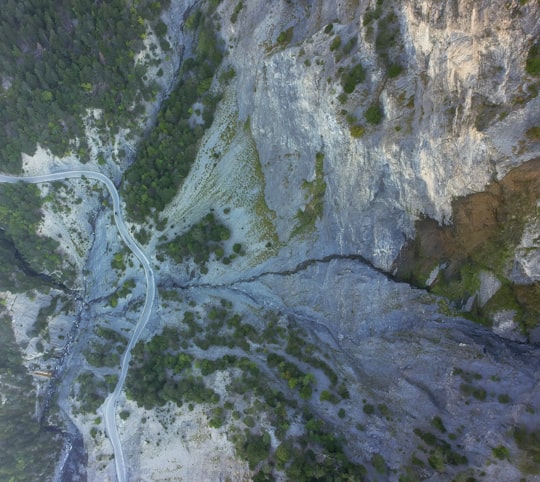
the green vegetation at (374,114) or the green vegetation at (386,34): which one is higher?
the green vegetation at (386,34)

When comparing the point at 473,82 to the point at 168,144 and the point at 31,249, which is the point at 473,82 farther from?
the point at 31,249

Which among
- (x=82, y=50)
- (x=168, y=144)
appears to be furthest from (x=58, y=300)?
(x=82, y=50)

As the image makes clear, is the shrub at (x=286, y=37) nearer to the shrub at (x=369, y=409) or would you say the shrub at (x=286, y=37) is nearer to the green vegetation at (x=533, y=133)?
the green vegetation at (x=533, y=133)

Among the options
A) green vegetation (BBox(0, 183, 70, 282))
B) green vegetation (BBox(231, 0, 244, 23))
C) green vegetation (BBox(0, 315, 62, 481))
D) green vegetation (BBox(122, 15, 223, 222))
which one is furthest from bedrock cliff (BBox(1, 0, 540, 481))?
green vegetation (BBox(0, 315, 62, 481))

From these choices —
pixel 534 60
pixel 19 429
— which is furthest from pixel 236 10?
pixel 19 429

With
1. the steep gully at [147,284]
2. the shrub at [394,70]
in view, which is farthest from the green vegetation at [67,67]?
the shrub at [394,70]

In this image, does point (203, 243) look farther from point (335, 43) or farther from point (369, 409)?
point (335, 43)

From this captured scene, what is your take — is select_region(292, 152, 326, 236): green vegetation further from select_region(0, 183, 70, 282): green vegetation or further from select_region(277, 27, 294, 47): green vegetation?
select_region(0, 183, 70, 282): green vegetation
